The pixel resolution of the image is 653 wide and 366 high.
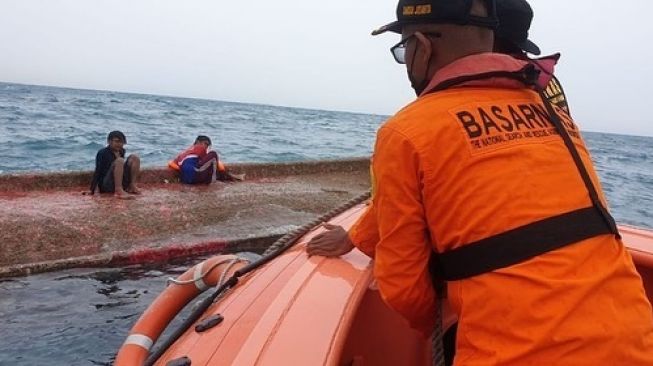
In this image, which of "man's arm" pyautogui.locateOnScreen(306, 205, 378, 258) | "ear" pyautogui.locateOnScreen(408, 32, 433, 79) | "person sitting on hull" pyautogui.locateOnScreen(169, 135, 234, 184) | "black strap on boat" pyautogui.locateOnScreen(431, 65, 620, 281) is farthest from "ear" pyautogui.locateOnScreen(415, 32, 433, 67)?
"person sitting on hull" pyautogui.locateOnScreen(169, 135, 234, 184)

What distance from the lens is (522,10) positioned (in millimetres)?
2432

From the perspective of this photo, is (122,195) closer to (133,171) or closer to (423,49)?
Answer: (133,171)

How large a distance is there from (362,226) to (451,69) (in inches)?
31.9

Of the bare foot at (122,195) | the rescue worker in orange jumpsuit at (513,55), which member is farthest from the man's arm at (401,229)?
the bare foot at (122,195)

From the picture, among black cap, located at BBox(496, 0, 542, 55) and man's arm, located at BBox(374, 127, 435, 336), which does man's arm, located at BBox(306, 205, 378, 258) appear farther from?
black cap, located at BBox(496, 0, 542, 55)

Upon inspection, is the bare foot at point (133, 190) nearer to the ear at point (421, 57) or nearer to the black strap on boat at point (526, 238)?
the ear at point (421, 57)

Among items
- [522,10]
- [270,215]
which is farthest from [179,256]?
[522,10]

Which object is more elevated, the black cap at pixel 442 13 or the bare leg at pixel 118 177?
the black cap at pixel 442 13

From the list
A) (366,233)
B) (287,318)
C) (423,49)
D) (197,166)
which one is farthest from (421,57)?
(197,166)

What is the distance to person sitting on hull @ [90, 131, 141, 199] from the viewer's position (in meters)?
7.27

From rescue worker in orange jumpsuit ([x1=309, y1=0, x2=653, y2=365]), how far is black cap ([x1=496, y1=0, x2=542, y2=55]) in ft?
2.83

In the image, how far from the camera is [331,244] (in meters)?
2.51

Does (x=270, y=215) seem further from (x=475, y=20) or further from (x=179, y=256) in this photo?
(x=475, y=20)

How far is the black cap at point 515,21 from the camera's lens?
2320mm
